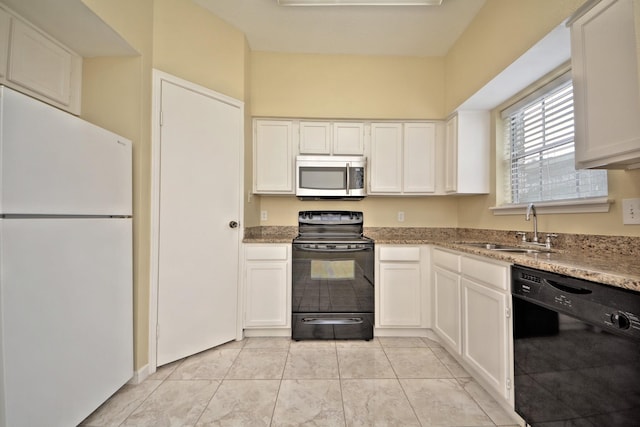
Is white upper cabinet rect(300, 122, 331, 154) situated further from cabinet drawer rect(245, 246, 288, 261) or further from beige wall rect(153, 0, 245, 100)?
cabinet drawer rect(245, 246, 288, 261)

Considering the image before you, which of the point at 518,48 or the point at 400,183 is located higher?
the point at 518,48

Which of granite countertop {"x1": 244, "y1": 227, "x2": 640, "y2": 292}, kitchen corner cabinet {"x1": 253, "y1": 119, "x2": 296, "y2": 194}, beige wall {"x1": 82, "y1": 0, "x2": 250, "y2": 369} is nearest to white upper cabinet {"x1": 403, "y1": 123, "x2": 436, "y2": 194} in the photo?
granite countertop {"x1": 244, "y1": 227, "x2": 640, "y2": 292}

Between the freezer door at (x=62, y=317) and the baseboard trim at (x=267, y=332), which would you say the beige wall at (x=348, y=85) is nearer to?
the freezer door at (x=62, y=317)

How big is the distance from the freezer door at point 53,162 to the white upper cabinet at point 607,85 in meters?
2.44

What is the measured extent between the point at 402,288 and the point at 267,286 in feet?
4.10

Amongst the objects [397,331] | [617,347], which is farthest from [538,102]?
[397,331]

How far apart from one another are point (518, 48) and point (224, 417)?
286 cm

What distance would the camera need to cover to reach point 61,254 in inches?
49.7

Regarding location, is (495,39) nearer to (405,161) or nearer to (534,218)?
(405,161)

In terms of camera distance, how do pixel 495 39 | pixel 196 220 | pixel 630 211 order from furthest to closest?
pixel 196 220
pixel 495 39
pixel 630 211

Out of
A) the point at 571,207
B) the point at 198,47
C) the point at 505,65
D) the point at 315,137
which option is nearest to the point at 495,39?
the point at 505,65

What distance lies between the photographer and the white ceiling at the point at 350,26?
224cm

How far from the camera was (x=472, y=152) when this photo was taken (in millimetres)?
2570

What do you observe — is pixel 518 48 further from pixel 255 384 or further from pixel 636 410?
pixel 255 384
